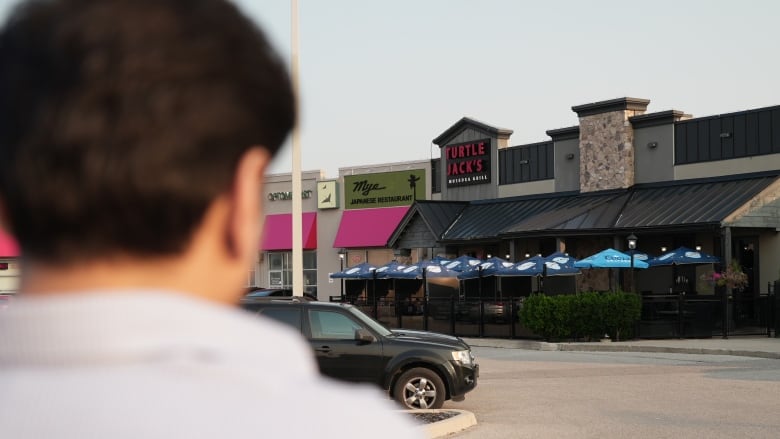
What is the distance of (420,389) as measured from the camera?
14844mm

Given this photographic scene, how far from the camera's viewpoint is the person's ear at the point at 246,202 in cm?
132

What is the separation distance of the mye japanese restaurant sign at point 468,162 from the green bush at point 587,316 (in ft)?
55.2

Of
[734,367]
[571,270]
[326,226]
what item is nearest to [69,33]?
[734,367]

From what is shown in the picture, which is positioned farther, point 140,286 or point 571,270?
point 571,270

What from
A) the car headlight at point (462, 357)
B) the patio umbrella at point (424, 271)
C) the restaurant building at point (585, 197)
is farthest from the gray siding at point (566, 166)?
the car headlight at point (462, 357)

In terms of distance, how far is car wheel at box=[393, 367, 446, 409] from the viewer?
14.8m

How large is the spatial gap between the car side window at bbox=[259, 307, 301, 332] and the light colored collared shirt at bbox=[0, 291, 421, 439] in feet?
44.9


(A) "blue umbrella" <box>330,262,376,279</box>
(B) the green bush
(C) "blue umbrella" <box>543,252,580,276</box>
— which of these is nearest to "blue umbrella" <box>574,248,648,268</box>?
(C) "blue umbrella" <box>543,252,580,276</box>

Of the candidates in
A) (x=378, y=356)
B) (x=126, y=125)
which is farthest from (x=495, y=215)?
(x=126, y=125)

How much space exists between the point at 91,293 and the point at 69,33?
0.96ft

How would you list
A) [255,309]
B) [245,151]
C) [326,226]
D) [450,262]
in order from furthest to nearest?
[326,226] < [450,262] < [255,309] < [245,151]

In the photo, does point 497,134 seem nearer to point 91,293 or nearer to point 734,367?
point 734,367

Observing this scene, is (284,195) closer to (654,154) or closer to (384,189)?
(384,189)

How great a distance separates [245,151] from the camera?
1313mm
